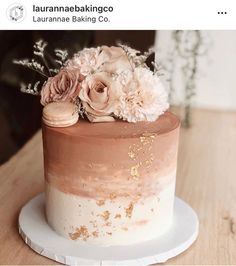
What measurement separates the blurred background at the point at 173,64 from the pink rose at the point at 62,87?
0.60 metres

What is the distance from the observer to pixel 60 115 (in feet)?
2.28

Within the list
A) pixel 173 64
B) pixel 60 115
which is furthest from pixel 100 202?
pixel 173 64

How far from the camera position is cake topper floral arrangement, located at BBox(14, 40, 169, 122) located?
27.3 inches

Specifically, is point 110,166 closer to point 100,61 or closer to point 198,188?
point 100,61

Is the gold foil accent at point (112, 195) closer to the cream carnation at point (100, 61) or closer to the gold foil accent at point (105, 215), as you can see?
the gold foil accent at point (105, 215)

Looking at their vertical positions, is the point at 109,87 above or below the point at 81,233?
above

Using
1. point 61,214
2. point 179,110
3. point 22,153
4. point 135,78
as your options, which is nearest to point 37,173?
point 22,153

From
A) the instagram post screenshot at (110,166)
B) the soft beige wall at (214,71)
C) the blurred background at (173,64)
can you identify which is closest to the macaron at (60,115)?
the instagram post screenshot at (110,166)
